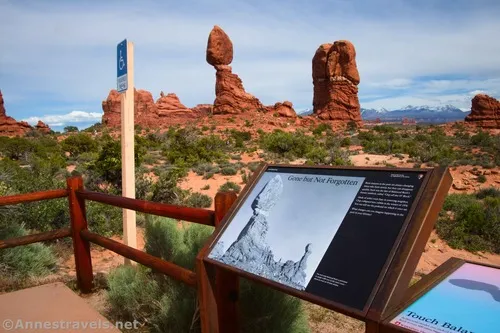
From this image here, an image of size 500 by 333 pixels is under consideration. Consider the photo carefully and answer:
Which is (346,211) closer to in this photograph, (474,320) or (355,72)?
(474,320)

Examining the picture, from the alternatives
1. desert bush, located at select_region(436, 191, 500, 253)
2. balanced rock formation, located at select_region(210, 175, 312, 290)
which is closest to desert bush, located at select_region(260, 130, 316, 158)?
desert bush, located at select_region(436, 191, 500, 253)

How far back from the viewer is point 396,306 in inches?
55.8

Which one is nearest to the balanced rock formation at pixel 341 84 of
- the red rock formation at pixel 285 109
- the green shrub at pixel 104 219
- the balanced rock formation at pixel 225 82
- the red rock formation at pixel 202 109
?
the red rock formation at pixel 285 109

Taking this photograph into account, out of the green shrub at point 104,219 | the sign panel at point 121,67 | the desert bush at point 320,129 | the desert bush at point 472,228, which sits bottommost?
the desert bush at point 472,228

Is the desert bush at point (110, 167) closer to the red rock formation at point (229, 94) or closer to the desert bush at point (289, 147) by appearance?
the desert bush at point (289, 147)

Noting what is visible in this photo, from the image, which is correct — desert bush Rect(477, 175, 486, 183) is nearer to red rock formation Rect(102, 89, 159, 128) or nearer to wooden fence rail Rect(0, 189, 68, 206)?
wooden fence rail Rect(0, 189, 68, 206)

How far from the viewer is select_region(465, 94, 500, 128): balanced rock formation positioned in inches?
2117

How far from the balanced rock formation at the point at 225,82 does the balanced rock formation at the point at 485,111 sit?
26140 millimetres

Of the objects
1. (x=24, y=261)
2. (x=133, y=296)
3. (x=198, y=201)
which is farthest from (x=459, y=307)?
(x=198, y=201)

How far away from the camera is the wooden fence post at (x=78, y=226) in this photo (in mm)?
3869

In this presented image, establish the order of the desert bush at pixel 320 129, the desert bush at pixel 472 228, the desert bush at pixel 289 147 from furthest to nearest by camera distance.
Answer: the desert bush at pixel 320 129, the desert bush at pixel 289 147, the desert bush at pixel 472 228

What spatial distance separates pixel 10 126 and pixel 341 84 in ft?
154

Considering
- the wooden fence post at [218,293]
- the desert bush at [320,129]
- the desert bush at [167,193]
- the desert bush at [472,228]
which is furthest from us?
the desert bush at [320,129]

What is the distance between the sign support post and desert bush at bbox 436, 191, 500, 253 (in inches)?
251
